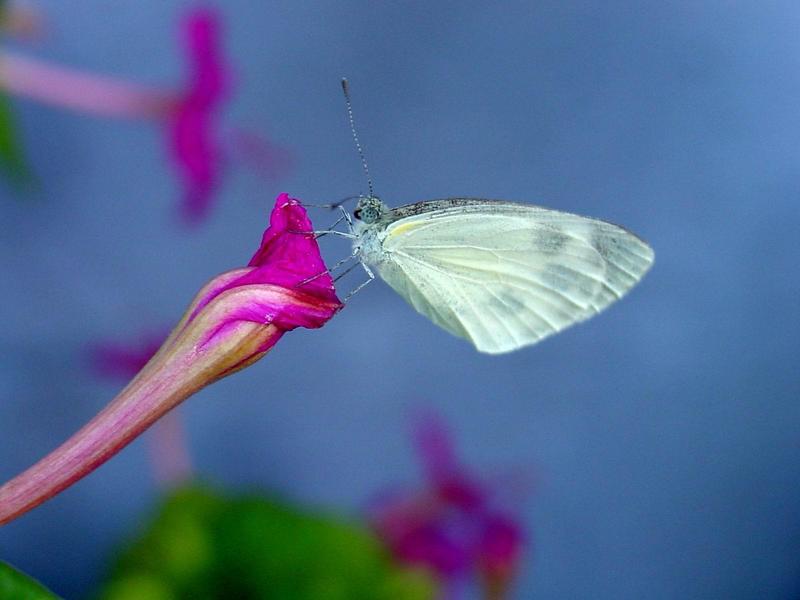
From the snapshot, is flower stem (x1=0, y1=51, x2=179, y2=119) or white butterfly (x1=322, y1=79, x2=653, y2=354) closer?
white butterfly (x1=322, y1=79, x2=653, y2=354)

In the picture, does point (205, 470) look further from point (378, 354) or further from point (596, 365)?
point (596, 365)

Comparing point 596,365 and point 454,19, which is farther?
point 596,365

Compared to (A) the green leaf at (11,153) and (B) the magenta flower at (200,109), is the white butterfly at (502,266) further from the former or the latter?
(A) the green leaf at (11,153)

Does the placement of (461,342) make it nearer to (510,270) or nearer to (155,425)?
(155,425)

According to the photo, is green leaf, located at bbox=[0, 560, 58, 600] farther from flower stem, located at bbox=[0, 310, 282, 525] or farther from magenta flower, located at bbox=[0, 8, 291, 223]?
magenta flower, located at bbox=[0, 8, 291, 223]

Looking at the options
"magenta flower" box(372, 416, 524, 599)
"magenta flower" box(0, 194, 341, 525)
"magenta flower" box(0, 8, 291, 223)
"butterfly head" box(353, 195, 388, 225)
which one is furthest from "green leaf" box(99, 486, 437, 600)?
"magenta flower" box(0, 194, 341, 525)

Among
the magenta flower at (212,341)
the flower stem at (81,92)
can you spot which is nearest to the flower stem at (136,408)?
the magenta flower at (212,341)

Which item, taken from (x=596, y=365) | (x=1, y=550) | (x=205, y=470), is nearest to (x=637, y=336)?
(x=596, y=365)
